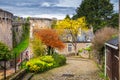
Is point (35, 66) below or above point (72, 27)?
below

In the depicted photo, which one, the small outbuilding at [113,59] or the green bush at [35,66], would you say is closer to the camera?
the small outbuilding at [113,59]

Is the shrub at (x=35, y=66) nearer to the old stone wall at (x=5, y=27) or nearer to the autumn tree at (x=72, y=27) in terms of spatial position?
the old stone wall at (x=5, y=27)

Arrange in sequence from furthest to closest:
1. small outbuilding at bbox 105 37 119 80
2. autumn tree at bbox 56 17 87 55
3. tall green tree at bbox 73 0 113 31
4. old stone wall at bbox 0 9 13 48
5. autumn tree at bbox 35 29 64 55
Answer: tall green tree at bbox 73 0 113 31 < autumn tree at bbox 56 17 87 55 < autumn tree at bbox 35 29 64 55 < old stone wall at bbox 0 9 13 48 < small outbuilding at bbox 105 37 119 80

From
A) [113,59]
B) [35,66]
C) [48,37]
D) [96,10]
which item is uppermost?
[96,10]

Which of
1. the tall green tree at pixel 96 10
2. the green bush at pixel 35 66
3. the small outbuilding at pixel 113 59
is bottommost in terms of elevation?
the green bush at pixel 35 66

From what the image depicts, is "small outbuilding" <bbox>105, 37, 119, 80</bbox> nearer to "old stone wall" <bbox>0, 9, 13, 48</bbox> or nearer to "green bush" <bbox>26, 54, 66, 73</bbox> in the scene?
"green bush" <bbox>26, 54, 66, 73</bbox>

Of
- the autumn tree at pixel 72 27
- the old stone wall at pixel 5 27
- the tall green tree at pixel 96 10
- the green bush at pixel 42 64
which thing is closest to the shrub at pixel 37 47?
the green bush at pixel 42 64

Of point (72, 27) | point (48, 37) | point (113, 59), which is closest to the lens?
point (113, 59)

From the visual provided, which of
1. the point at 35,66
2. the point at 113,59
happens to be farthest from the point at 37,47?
the point at 113,59

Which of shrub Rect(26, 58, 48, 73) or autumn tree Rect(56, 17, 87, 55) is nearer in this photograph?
shrub Rect(26, 58, 48, 73)

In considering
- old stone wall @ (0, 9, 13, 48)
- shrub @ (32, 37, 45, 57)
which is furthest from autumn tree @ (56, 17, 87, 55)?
old stone wall @ (0, 9, 13, 48)

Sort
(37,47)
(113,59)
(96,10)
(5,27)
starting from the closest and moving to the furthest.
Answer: (113,59) → (5,27) → (37,47) → (96,10)

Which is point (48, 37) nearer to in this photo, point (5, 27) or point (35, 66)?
point (5, 27)

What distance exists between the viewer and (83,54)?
50.8 metres
